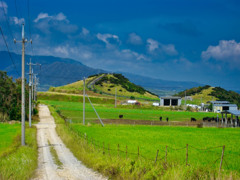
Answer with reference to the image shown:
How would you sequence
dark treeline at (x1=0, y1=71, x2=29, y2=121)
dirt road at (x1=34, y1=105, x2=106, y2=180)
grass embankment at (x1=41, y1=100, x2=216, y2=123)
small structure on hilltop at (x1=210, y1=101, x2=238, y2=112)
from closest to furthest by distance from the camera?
1. dirt road at (x1=34, y1=105, x2=106, y2=180)
2. dark treeline at (x1=0, y1=71, x2=29, y2=121)
3. grass embankment at (x1=41, y1=100, x2=216, y2=123)
4. small structure on hilltop at (x1=210, y1=101, x2=238, y2=112)

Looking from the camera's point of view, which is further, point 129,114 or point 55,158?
point 129,114

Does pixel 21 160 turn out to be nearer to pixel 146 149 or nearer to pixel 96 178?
pixel 96 178

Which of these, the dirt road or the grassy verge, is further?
the grassy verge

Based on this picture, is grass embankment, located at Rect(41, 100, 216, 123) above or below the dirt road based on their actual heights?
above

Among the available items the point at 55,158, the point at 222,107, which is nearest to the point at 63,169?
the point at 55,158

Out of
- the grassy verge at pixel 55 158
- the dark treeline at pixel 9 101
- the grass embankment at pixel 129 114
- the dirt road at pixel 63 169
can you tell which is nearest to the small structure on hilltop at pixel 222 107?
the grass embankment at pixel 129 114

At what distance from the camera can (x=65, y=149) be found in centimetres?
3066

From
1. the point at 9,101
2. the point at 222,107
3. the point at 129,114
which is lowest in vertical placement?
the point at 129,114

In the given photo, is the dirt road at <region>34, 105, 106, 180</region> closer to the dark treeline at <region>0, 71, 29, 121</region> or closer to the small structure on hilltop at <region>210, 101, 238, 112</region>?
the dark treeline at <region>0, 71, 29, 121</region>

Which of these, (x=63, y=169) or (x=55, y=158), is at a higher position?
(x=63, y=169)

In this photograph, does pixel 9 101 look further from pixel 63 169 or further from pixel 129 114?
pixel 63 169

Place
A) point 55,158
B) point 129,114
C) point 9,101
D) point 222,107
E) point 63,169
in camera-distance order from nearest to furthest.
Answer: point 63,169, point 55,158, point 9,101, point 129,114, point 222,107

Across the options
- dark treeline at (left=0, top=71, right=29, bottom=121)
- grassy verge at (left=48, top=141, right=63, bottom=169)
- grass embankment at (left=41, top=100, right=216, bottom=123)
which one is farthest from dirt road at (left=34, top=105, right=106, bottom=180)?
dark treeline at (left=0, top=71, right=29, bottom=121)

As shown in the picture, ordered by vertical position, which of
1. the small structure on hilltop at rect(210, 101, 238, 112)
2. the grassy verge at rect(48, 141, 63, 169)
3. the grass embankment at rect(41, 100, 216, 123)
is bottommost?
the grassy verge at rect(48, 141, 63, 169)
